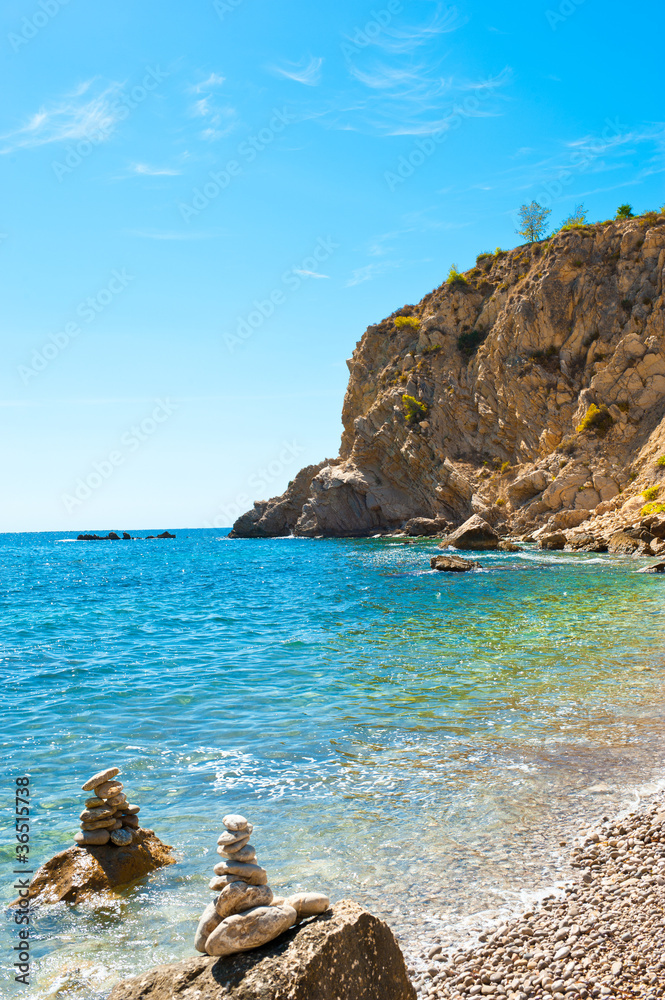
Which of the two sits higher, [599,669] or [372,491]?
[372,491]

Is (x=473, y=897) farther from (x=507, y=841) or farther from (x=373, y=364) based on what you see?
(x=373, y=364)

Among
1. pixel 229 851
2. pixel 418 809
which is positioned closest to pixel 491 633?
pixel 418 809

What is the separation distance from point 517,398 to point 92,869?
64.6 meters

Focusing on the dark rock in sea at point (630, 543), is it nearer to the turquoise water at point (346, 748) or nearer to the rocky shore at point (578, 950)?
the turquoise water at point (346, 748)

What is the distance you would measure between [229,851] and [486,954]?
2237 millimetres

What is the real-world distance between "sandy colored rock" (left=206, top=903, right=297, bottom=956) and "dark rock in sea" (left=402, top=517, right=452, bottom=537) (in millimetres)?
70859

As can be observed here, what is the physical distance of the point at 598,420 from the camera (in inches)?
2219

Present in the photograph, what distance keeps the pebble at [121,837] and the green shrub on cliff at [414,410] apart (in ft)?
242

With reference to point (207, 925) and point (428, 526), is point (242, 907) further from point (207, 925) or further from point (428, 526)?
point (428, 526)

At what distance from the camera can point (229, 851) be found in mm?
4934

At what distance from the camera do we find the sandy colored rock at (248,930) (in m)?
4.32

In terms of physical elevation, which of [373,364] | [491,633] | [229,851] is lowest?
[491,633]

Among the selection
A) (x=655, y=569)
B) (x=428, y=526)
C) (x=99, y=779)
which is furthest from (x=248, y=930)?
(x=428, y=526)

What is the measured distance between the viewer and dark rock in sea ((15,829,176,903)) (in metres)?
6.79
